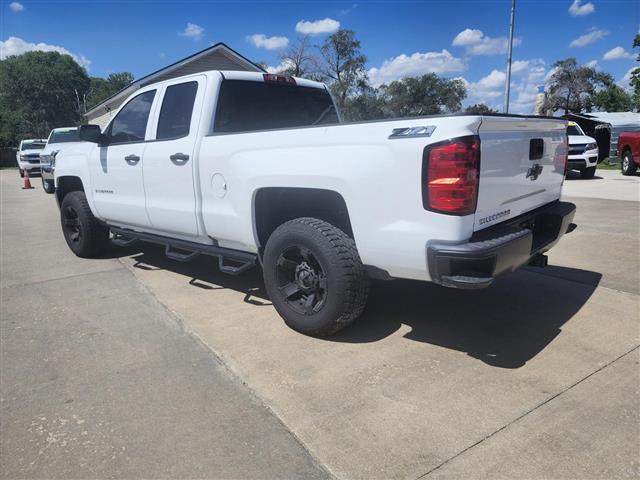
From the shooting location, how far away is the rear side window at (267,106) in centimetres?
434

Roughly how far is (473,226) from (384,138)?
0.73 meters

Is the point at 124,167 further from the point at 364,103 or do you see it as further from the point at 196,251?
the point at 364,103

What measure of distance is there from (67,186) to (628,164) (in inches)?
638

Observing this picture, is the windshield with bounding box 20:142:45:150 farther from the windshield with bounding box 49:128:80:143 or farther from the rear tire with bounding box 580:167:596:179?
the rear tire with bounding box 580:167:596:179

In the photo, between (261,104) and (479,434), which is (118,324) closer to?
(261,104)

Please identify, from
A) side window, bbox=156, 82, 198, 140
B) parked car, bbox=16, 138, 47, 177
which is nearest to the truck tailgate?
side window, bbox=156, 82, 198, 140

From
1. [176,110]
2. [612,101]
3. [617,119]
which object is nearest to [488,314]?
[176,110]

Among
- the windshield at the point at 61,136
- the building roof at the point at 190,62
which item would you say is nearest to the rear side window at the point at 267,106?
the windshield at the point at 61,136

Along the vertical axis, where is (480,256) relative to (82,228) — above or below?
above

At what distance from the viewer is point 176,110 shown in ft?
14.9

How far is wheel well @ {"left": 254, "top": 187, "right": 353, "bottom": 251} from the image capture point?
3.57 m

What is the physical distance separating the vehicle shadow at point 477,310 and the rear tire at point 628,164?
1281cm

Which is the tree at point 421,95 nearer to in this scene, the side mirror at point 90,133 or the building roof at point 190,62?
the building roof at point 190,62

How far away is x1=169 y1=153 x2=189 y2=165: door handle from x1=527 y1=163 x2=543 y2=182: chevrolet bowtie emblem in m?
2.73
